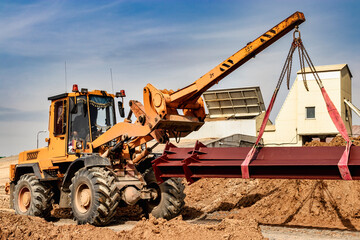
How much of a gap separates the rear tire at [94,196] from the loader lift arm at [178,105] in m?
1.13

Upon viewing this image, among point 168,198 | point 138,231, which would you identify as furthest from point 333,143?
point 138,231

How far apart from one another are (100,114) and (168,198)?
2867 mm

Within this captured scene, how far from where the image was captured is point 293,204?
11188mm

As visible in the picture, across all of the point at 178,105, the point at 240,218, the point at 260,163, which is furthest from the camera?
the point at 240,218

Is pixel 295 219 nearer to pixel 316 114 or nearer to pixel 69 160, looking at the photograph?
pixel 69 160

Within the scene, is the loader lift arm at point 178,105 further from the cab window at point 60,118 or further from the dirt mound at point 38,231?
the dirt mound at point 38,231

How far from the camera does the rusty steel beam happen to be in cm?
784

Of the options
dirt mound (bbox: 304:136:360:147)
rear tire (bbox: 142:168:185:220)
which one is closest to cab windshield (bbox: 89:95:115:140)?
rear tire (bbox: 142:168:185:220)

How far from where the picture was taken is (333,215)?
10.3 m

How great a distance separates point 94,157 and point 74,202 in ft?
3.69

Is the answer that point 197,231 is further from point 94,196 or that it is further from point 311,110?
point 311,110

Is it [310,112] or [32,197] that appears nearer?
[32,197]

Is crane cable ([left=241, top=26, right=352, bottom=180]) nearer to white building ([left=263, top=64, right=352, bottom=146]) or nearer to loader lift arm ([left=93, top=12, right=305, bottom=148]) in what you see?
loader lift arm ([left=93, top=12, right=305, bottom=148])

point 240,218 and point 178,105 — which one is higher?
point 178,105
